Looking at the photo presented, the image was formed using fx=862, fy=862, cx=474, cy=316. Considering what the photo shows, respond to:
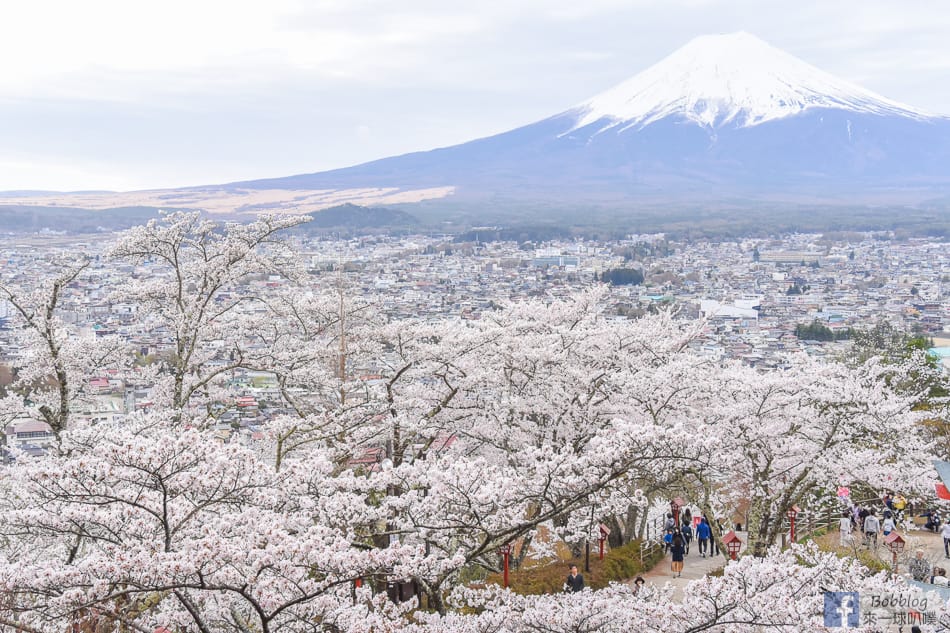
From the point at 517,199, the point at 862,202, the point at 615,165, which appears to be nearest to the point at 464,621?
the point at 517,199

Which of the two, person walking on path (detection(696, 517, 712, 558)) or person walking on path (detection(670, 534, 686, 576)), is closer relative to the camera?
person walking on path (detection(670, 534, 686, 576))

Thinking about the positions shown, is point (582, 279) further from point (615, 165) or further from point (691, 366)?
point (615, 165)

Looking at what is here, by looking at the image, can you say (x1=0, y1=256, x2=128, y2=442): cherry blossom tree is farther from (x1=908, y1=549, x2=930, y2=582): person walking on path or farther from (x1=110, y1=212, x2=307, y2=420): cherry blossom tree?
(x1=908, y1=549, x2=930, y2=582): person walking on path

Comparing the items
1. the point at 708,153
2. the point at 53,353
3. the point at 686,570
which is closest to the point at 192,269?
the point at 53,353

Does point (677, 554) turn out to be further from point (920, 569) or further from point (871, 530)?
point (920, 569)

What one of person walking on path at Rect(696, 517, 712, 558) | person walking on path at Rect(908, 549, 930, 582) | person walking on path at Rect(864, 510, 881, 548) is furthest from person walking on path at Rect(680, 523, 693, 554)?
person walking on path at Rect(908, 549, 930, 582)
